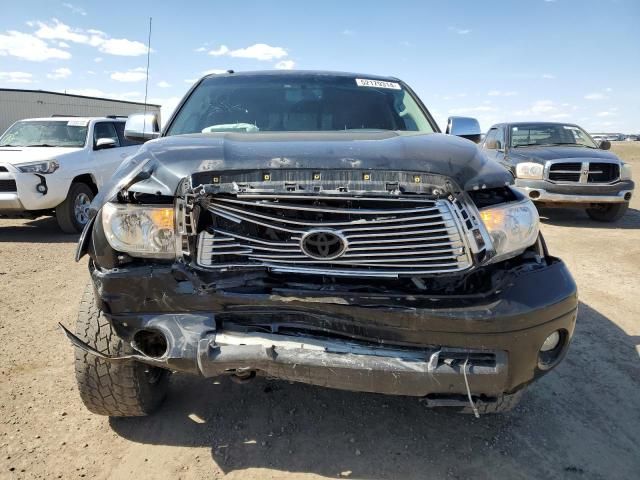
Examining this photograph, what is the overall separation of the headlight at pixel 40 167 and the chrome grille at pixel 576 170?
25.1ft

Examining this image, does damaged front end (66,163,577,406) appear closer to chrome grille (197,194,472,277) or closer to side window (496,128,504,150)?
chrome grille (197,194,472,277)

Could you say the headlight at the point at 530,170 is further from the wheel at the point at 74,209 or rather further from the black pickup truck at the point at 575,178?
the wheel at the point at 74,209

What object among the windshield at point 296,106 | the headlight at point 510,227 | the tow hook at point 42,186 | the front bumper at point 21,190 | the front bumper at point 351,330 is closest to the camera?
the front bumper at point 351,330

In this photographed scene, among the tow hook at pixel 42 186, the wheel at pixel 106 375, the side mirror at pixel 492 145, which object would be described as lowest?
the wheel at pixel 106 375

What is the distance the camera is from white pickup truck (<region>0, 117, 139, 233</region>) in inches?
272

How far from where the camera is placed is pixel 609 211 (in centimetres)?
853

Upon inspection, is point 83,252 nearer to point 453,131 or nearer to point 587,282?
point 453,131

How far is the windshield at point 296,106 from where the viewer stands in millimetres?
3209

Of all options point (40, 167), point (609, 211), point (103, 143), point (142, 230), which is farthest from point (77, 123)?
point (609, 211)

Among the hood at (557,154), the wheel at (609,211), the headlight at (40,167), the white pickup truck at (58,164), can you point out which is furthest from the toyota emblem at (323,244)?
the wheel at (609,211)

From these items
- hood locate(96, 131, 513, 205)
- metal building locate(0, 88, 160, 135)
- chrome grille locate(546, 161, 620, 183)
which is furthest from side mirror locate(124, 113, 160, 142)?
metal building locate(0, 88, 160, 135)

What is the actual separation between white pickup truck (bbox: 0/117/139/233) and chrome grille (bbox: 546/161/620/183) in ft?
22.2

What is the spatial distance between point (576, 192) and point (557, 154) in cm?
75

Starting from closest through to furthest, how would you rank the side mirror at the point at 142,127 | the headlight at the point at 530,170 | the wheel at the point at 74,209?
the side mirror at the point at 142,127 < the wheel at the point at 74,209 < the headlight at the point at 530,170
